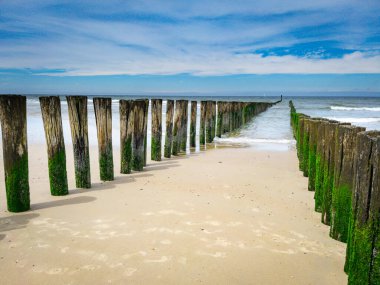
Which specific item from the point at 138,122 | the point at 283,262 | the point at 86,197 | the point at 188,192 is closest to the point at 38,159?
the point at 138,122

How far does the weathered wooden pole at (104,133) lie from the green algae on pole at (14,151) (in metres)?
1.53

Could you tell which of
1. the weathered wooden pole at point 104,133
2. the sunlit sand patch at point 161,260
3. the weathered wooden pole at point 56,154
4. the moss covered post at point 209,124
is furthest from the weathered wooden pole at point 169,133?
the sunlit sand patch at point 161,260

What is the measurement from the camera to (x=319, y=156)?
177 inches

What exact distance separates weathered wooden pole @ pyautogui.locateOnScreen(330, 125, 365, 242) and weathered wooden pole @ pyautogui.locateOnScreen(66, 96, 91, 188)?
11.7 feet

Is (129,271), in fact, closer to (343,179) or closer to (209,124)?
(343,179)

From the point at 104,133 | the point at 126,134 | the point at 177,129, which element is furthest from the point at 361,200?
the point at 177,129

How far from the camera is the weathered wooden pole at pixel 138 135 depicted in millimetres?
6594

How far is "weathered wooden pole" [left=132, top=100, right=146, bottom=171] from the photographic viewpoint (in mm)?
6594

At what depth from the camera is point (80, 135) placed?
524cm

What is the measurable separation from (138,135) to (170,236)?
3430 mm

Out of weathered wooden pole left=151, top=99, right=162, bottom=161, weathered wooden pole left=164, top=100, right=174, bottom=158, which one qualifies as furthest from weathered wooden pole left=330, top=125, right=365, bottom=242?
weathered wooden pole left=164, top=100, right=174, bottom=158

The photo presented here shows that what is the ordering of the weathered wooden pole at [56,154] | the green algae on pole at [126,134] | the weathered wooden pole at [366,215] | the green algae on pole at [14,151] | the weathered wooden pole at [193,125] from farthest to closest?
the weathered wooden pole at [193,125], the green algae on pole at [126,134], the weathered wooden pole at [56,154], the green algae on pole at [14,151], the weathered wooden pole at [366,215]

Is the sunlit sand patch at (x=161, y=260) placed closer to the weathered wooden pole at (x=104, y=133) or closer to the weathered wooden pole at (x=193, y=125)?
the weathered wooden pole at (x=104, y=133)

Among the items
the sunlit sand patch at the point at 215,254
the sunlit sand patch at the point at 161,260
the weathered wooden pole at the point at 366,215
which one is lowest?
the sunlit sand patch at the point at 215,254
